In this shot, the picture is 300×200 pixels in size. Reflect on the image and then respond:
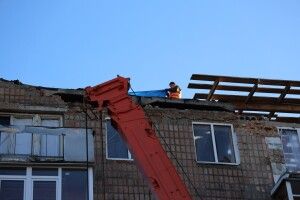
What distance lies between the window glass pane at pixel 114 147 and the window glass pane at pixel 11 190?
3409mm

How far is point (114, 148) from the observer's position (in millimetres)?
18594

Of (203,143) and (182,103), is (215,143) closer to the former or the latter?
(203,143)

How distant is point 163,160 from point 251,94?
8.17 meters

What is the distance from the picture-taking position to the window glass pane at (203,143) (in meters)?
19.1

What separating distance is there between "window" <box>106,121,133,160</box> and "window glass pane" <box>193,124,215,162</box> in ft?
6.82

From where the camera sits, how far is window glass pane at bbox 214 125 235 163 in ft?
63.1

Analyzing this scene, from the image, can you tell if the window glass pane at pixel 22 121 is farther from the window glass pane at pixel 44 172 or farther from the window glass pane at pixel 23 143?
the window glass pane at pixel 44 172

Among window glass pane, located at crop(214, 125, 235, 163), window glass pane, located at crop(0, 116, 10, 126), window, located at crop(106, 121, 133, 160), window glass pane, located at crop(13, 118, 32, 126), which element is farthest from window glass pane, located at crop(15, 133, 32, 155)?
window glass pane, located at crop(214, 125, 235, 163)

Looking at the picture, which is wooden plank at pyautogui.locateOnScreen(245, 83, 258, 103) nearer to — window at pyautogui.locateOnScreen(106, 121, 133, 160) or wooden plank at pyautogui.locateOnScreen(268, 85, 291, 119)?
wooden plank at pyautogui.locateOnScreen(268, 85, 291, 119)

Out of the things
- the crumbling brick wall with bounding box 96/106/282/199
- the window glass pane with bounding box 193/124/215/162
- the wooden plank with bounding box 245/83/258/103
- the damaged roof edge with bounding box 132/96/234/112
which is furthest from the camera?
the wooden plank with bounding box 245/83/258/103

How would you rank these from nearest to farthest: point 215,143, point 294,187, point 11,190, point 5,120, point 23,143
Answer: point 11,190 → point 23,143 → point 294,187 → point 5,120 → point 215,143

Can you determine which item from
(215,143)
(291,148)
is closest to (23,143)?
(215,143)

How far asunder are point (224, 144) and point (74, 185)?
209 inches

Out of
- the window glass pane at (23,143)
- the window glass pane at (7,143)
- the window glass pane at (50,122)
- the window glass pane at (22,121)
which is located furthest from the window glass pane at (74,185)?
the window glass pane at (22,121)
